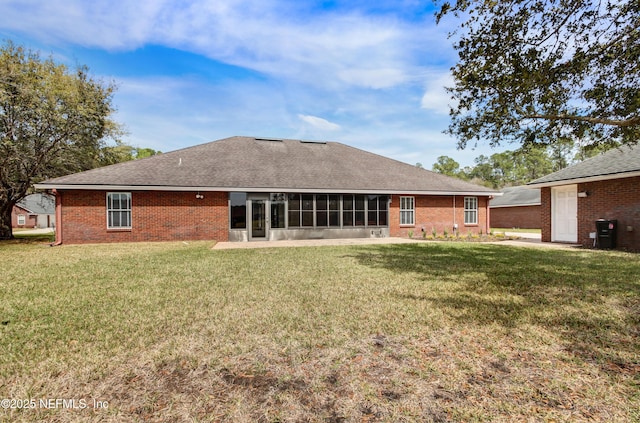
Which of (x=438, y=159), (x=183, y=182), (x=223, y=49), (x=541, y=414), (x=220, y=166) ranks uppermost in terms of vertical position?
(x=438, y=159)

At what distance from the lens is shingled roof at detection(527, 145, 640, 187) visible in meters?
11.5

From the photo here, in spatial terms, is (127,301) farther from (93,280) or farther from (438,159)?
(438,159)

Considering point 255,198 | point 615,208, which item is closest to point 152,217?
point 255,198

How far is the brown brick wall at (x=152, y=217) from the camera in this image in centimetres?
1393

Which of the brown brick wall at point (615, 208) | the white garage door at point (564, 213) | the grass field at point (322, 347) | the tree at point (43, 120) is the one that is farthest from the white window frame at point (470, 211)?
the tree at point (43, 120)

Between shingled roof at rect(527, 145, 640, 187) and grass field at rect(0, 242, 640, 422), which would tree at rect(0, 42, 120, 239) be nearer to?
grass field at rect(0, 242, 640, 422)

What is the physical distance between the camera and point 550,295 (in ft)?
17.8

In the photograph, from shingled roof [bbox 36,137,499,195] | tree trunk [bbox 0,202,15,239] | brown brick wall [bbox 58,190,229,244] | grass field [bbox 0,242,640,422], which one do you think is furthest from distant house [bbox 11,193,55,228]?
grass field [bbox 0,242,640,422]

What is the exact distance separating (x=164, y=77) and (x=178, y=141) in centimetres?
1445

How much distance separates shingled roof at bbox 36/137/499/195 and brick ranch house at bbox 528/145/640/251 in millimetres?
4239

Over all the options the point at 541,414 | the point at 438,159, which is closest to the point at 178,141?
the point at 541,414

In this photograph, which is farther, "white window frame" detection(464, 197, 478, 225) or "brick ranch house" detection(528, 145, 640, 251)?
"white window frame" detection(464, 197, 478, 225)

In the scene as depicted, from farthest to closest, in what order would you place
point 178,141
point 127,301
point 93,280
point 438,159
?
point 438,159, point 178,141, point 93,280, point 127,301

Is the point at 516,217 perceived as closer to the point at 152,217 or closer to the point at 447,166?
the point at 152,217
